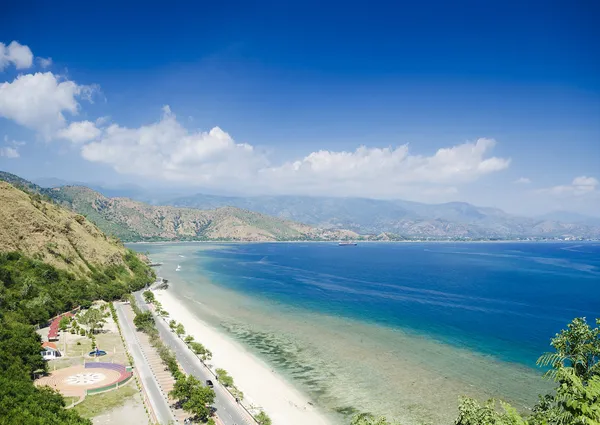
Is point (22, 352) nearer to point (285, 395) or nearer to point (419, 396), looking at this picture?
point (285, 395)

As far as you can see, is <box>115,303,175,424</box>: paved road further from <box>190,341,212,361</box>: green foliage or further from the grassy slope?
the grassy slope

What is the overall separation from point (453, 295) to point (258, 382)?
90671 millimetres

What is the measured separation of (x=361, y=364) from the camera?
61938 mm

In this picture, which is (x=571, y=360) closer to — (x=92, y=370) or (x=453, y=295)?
A: (x=92, y=370)

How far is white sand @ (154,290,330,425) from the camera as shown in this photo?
146 feet

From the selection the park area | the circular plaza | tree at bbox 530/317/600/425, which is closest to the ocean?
the park area

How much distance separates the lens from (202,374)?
5278 centimetres

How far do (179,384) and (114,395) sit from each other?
32.4 ft

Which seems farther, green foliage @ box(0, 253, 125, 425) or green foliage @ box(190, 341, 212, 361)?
green foliage @ box(190, 341, 212, 361)

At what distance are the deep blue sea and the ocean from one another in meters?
0.43

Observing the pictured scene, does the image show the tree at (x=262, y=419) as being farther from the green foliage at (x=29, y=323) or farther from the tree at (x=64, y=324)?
the tree at (x=64, y=324)

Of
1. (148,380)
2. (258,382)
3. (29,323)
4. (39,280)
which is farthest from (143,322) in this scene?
(39,280)

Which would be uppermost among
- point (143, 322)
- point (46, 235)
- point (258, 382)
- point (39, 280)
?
point (46, 235)

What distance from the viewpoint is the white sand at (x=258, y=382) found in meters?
44.6
